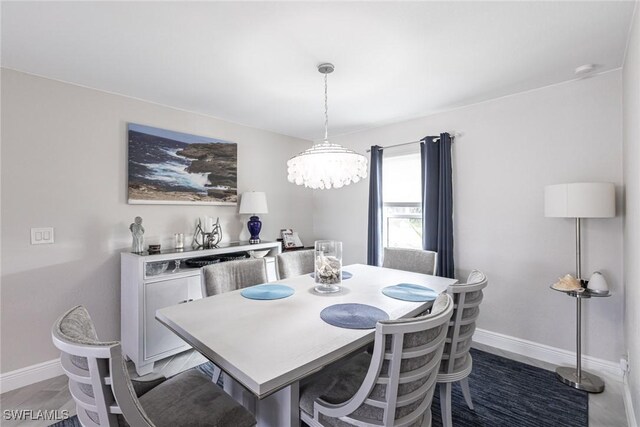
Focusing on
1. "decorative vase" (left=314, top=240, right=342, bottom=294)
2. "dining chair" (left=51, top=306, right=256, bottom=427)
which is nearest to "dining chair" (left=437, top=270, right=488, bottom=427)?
"decorative vase" (left=314, top=240, right=342, bottom=294)

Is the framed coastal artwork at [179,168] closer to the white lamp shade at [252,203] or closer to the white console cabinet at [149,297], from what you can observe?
the white lamp shade at [252,203]

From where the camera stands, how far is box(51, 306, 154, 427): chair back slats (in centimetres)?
84

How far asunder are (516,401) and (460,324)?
1022 mm

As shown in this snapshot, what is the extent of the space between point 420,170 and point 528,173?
111 cm

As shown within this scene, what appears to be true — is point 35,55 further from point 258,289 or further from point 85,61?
point 258,289

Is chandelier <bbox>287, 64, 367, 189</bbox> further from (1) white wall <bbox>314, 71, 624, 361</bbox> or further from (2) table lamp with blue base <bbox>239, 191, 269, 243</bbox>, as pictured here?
(1) white wall <bbox>314, 71, 624, 361</bbox>

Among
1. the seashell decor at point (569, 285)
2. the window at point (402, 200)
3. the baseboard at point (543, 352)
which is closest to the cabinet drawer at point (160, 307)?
the window at point (402, 200)

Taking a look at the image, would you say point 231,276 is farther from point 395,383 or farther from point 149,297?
point 395,383

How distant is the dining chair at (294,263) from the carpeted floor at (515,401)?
40.8 inches

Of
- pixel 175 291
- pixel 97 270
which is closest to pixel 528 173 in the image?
pixel 175 291

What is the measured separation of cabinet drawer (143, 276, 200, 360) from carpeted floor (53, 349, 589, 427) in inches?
14.9

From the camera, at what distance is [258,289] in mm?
2033

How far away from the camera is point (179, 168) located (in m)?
3.07

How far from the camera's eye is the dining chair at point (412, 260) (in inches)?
109
